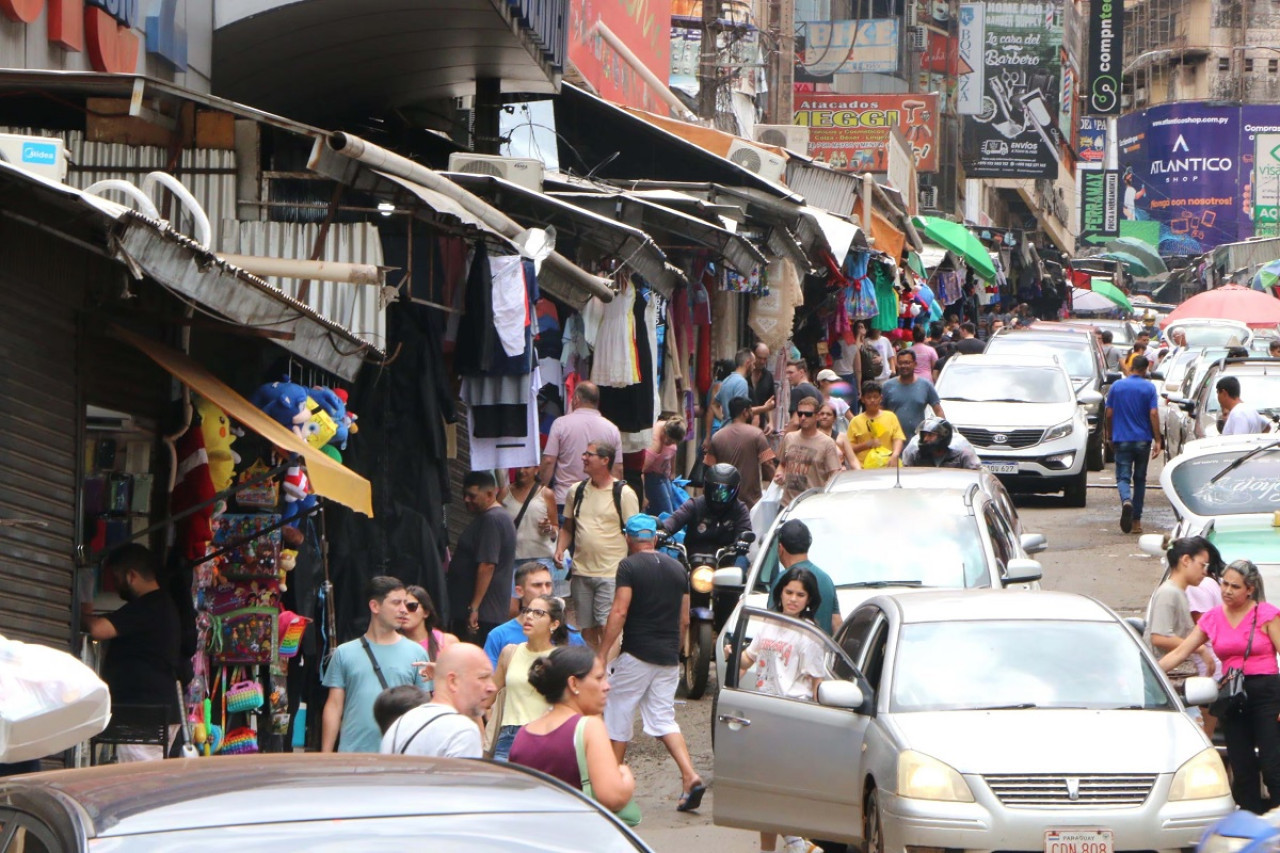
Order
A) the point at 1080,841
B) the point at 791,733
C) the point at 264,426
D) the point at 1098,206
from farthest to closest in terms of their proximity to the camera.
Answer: the point at 1098,206, the point at 791,733, the point at 264,426, the point at 1080,841

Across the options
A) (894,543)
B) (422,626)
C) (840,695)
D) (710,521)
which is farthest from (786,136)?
(840,695)

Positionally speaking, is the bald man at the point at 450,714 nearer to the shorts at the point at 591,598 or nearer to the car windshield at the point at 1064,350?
the shorts at the point at 591,598

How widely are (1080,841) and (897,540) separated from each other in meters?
4.47

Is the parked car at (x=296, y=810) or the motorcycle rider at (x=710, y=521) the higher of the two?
the parked car at (x=296, y=810)

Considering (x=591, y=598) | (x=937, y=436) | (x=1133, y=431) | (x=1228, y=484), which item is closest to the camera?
(x=591, y=598)

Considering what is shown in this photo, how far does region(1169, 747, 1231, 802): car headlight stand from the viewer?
25.9 feet

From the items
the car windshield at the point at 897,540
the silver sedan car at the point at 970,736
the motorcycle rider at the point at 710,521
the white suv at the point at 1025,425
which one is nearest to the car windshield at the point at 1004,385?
the white suv at the point at 1025,425

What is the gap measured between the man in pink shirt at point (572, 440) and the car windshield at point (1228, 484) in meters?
4.33

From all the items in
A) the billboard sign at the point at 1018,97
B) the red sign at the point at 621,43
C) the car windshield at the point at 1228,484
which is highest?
the billboard sign at the point at 1018,97

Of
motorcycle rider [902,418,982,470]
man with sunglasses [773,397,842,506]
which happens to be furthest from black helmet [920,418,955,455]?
man with sunglasses [773,397,842,506]

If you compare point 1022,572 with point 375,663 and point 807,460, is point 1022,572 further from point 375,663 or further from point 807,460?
point 375,663

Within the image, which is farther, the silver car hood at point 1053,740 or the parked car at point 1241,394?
the parked car at point 1241,394

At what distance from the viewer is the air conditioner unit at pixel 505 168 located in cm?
1376

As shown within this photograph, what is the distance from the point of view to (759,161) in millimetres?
21578
